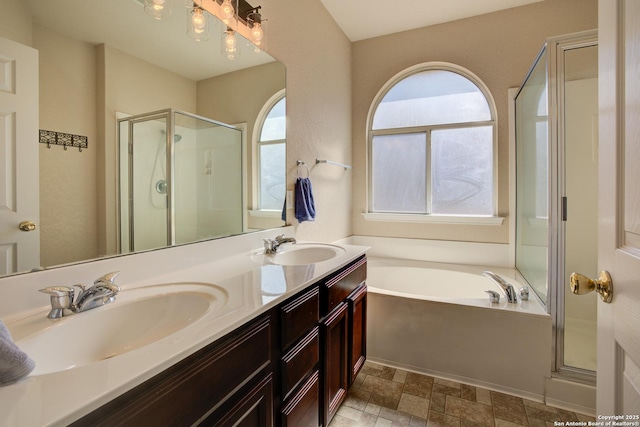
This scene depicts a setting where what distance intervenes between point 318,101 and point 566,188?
173 centimetres

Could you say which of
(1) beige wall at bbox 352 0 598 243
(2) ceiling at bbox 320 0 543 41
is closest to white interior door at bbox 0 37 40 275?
(2) ceiling at bbox 320 0 543 41

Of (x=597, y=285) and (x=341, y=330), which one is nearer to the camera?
(x=597, y=285)

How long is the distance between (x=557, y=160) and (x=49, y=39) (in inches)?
89.1

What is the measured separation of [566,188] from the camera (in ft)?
5.52

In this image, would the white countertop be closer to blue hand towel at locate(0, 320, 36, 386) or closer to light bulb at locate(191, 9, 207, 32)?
blue hand towel at locate(0, 320, 36, 386)

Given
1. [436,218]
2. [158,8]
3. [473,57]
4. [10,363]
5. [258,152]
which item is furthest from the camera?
[436,218]

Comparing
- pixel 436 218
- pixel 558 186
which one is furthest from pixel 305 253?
pixel 436 218

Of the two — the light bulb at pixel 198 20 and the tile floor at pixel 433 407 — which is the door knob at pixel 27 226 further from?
the tile floor at pixel 433 407

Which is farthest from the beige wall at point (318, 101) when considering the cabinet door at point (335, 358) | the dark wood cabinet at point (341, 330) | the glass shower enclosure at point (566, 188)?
the glass shower enclosure at point (566, 188)

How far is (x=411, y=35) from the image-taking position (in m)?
2.85

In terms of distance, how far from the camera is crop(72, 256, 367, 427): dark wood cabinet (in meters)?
0.58

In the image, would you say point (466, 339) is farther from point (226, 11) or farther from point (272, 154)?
point (226, 11)

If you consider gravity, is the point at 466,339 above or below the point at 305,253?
below

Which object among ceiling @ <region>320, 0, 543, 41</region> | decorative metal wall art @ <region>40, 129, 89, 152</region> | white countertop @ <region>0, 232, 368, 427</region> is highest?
ceiling @ <region>320, 0, 543, 41</region>
